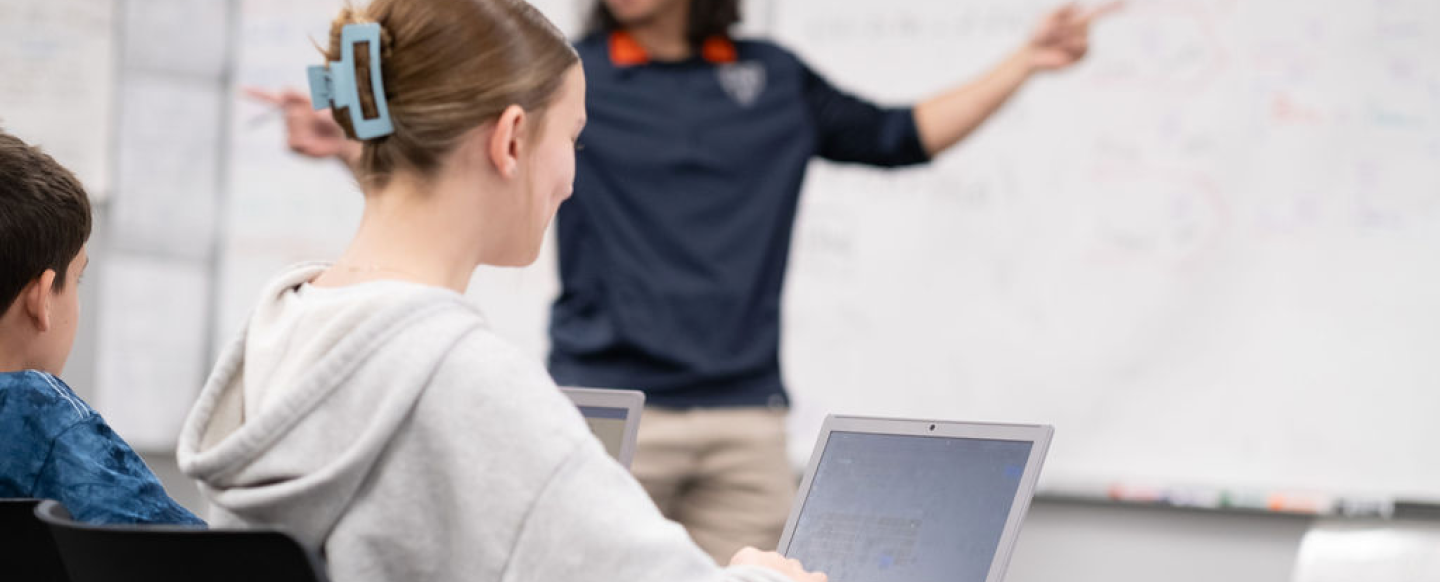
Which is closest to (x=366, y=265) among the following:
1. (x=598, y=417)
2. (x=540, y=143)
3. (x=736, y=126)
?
(x=540, y=143)

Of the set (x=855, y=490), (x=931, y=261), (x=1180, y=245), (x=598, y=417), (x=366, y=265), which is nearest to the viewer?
(x=366, y=265)

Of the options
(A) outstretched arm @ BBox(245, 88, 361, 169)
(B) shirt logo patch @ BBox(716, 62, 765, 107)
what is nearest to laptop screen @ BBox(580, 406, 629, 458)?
(A) outstretched arm @ BBox(245, 88, 361, 169)

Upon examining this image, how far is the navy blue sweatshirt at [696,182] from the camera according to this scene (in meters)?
2.64

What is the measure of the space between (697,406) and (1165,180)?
990mm

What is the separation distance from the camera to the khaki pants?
2500 millimetres

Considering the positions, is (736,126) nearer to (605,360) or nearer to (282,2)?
(605,360)

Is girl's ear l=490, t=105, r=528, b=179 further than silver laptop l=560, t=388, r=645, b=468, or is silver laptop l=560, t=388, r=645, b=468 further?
silver laptop l=560, t=388, r=645, b=468

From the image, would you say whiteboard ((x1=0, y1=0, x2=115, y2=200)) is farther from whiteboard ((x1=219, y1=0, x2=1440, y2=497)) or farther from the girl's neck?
the girl's neck

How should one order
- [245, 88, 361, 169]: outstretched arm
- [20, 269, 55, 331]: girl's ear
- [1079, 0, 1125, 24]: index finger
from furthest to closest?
[1079, 0, 1125, 24]: index finger, [245, 88, 361, 169]: outstretched arm, [20, 269, 55, 331]: girl's ear

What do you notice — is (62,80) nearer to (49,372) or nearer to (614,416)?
(49,372)

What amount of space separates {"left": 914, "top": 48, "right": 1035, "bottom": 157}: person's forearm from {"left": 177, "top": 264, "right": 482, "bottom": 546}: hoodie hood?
1823mm

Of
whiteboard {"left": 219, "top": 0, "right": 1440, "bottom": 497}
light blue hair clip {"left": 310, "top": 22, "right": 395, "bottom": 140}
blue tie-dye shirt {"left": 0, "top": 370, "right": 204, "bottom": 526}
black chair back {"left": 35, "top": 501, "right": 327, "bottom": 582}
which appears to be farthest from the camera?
whiteboard {"left": 219, "top": 0, "right": 1440, "bottom": 497}

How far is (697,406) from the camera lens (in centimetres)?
254

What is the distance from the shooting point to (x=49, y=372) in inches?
64.6
